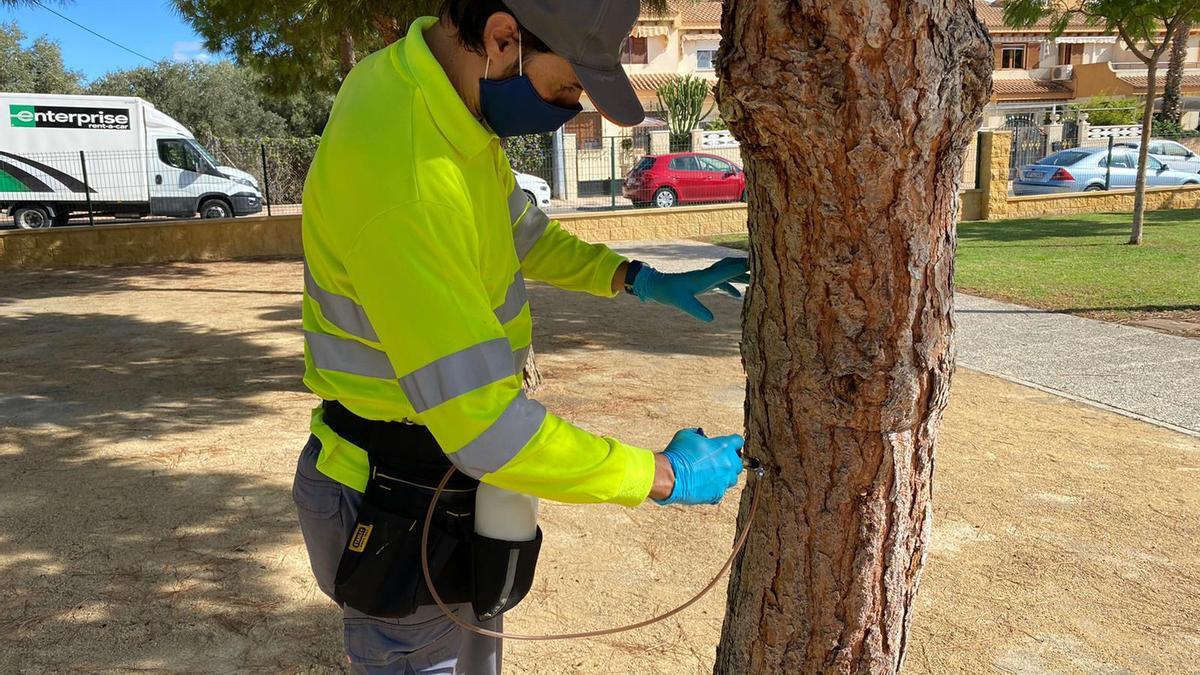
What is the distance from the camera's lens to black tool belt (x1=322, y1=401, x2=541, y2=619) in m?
1.74

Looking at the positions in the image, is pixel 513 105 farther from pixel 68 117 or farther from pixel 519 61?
pixel 68 117

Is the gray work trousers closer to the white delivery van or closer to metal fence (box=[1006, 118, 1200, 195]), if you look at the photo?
the white delivery van

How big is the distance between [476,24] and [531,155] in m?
15.8

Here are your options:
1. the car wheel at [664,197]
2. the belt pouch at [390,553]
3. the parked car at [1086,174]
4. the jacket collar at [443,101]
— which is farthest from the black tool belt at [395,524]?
the parked car at [1086,174]

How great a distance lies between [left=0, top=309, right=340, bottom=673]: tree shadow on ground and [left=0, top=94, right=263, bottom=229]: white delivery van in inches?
447

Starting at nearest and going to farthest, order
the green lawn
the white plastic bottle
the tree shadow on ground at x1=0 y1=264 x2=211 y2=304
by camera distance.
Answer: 1. the white plastic bottle
2. the green lawn
3. the tree shadow on ground at x1=0 y1=264 x2=211 y2=304

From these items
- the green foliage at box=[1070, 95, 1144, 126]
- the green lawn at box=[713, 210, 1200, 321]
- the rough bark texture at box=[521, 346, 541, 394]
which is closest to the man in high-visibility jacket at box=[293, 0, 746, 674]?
the rough bark texture at box=[521, 346, 541, 394]

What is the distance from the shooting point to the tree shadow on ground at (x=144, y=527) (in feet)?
9.76

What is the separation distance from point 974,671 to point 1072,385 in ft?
12.2

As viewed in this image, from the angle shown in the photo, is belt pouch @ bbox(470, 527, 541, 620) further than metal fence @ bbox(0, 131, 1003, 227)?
No

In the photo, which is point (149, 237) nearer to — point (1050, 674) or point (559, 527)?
point (559, 527)

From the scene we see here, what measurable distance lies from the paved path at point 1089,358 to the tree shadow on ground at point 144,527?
15.4 ft

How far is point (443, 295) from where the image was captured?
1.42 m

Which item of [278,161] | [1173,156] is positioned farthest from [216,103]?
[1173,156]
